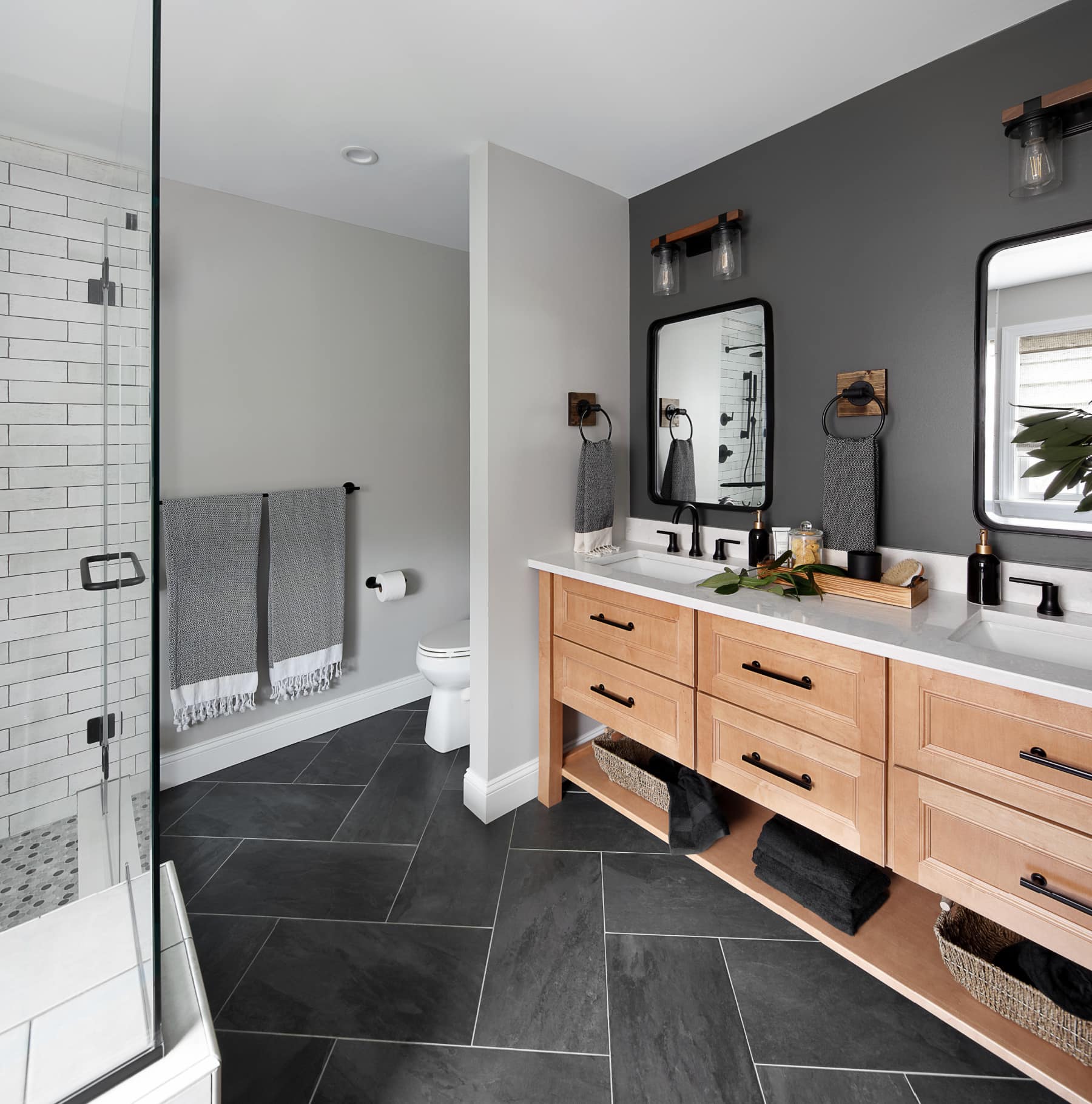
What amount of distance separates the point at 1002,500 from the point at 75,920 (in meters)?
2.31

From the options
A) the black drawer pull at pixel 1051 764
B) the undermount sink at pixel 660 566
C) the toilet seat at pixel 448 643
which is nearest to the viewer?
the black drawer pull at pixel 1051 764

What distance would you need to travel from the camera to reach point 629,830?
2.18m

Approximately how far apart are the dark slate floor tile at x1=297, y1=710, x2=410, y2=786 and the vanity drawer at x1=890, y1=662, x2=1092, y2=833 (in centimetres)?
201

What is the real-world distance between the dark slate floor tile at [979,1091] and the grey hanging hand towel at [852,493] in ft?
4.12

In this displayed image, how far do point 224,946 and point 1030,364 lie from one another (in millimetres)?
2641

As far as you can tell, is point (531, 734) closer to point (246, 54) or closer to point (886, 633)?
point (886, 633)

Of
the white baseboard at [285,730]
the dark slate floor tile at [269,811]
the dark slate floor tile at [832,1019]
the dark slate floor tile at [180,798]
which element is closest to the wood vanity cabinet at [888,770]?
the dark slate floor tile at [832,1019]

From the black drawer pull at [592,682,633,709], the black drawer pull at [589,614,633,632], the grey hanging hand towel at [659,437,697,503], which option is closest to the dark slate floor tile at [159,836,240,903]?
the black drawer pull at [592,682,633,709]

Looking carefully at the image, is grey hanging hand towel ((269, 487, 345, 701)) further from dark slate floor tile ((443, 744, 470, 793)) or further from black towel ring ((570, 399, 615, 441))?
black towel ring ((570, 399, 615, 441))

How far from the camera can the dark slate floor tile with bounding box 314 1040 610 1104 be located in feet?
4.24

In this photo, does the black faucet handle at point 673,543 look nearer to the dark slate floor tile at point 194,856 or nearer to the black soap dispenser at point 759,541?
the black soap dispenser at point 759,541

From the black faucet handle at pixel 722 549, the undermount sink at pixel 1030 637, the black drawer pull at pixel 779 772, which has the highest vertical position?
the black faucet handle at pixel 722 549

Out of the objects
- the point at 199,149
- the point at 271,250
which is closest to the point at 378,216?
the point at 271,250

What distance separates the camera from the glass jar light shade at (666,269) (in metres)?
2.34
